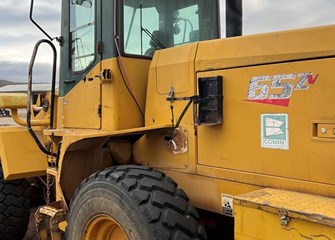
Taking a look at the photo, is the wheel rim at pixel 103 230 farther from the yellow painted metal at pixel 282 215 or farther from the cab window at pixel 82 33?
the cab window at pixel 82 33

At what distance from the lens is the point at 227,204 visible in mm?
3025

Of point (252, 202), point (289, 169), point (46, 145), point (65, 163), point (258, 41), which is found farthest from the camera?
Result: point (46, 145)

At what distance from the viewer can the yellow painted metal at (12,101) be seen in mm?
4477

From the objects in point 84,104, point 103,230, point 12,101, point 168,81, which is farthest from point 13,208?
point 168,81

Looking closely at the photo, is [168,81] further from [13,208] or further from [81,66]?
[13,208]

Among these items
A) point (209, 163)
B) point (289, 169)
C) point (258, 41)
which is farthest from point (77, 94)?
point (289, 169)

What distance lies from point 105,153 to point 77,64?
0.90m

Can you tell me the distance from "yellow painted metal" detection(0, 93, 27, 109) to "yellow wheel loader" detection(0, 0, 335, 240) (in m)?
0.01

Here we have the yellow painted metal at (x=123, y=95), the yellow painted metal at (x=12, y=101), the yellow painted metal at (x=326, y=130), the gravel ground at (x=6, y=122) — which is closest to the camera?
the yellow painted metal at (x=326, y=130)

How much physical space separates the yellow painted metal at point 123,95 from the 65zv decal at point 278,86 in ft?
3.76

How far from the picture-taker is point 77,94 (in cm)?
412

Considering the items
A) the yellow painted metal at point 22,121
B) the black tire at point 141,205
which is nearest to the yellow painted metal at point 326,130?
the black tire at point 141,205

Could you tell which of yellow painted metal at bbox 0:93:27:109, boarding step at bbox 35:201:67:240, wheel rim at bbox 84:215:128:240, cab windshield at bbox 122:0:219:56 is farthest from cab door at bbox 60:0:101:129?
wheel rim at bbox 84:215:128:240

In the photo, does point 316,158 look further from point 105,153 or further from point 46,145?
point 46,145
